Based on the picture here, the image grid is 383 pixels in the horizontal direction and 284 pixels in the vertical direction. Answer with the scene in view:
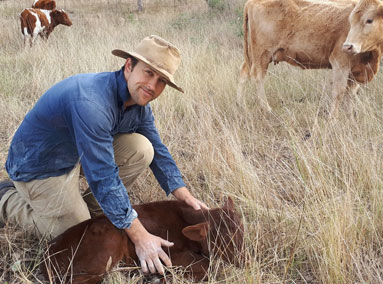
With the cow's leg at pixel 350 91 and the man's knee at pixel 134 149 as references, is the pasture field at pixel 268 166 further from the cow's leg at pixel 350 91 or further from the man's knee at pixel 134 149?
the man's knee at pixel 134 149

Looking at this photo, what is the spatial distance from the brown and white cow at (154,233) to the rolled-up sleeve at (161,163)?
0.33 meters

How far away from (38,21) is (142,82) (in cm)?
903

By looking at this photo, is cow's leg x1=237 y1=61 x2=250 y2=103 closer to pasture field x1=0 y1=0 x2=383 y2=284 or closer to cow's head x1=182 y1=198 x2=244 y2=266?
pasture field x1=0 y1=0 x2=383 y2=284

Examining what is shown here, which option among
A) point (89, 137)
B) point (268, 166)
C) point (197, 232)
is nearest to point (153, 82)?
point (89, 137)

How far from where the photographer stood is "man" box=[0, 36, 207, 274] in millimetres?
2664

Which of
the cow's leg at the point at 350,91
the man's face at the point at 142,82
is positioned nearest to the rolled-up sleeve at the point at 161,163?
the man's face at the point at 142,82

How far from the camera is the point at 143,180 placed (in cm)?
402

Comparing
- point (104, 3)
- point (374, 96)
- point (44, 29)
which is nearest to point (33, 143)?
point (374, 96)

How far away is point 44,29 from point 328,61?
756 cm

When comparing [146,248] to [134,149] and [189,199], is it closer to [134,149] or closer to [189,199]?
[189,199]

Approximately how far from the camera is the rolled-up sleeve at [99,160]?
2.63 metres

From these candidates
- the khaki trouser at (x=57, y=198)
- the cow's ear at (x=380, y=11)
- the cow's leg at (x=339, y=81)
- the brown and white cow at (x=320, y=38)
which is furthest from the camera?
the cow's leg at (x=339, y=81)

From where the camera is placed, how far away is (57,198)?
330 cm

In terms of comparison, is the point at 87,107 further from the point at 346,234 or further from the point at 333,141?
the point at 333,141
